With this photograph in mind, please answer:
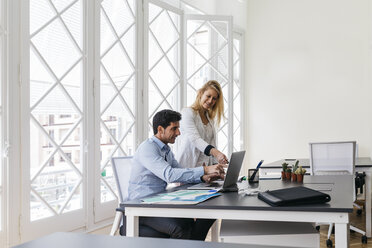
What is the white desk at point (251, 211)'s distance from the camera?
1783mm

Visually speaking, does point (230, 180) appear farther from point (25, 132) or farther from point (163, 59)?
point (163, 59)

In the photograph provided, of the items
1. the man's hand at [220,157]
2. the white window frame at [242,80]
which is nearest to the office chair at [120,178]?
the man's hand at [220,157]

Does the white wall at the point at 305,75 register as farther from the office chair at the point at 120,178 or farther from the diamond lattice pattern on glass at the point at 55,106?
the office chair at the point at 120,178

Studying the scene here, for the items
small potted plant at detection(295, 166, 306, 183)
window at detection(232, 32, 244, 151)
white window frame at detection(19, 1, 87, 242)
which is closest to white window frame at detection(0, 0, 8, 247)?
white window frame at detection(19, 1, 87, 242)

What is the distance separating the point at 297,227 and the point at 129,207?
2.88 ft

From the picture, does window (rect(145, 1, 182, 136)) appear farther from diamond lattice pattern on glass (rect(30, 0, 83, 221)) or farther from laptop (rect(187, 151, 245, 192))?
laptop (rect(187, 151, 245, 192))

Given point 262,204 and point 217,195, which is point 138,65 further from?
point 262,204

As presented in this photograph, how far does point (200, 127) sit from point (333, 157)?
1440 mm

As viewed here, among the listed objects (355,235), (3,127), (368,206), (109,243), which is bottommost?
(355,235)

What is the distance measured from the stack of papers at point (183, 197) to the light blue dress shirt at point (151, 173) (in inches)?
6.1

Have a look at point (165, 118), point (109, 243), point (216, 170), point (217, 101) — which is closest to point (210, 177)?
point (216, 170)

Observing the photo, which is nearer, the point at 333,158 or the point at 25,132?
the point at 25,132

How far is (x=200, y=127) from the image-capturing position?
10.8 ft

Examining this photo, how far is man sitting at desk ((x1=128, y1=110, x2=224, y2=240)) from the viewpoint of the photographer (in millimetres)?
2270
